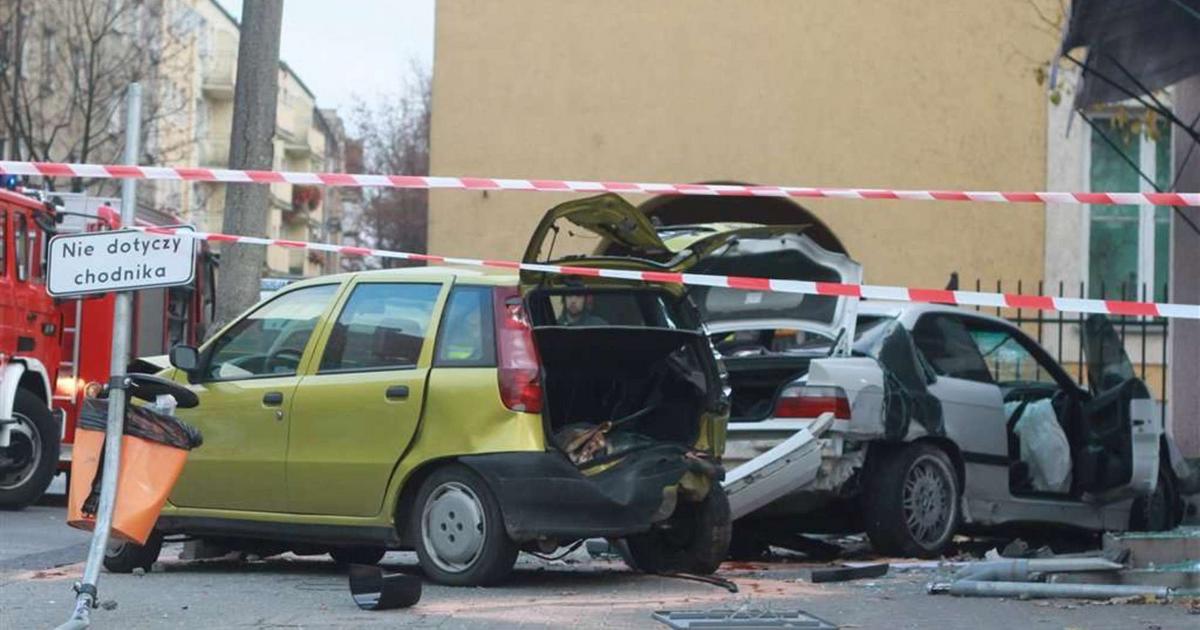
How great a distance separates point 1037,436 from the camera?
38.9ft

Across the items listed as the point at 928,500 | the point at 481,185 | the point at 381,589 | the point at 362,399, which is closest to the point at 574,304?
the point at 481,185

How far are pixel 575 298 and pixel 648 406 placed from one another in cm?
68

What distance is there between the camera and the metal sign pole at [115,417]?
23.2ft

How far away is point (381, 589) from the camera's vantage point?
788 centimetres

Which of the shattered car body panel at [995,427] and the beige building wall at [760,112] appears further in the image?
the beige building wall at [760,112]

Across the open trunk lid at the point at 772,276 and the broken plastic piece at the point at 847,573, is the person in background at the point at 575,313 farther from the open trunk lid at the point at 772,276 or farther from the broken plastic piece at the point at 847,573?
the broken plastic piece at the point at 847,573

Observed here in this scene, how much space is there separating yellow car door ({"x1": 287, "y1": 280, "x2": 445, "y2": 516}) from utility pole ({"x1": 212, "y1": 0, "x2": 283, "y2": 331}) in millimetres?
5454

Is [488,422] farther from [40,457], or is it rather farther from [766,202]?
[766,202]

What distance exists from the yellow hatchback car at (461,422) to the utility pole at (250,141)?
4947 mm

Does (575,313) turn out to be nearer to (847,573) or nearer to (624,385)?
(624,385)

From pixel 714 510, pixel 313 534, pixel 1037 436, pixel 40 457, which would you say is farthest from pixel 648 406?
pixel 40 457

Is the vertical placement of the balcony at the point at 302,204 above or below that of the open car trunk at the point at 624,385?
above

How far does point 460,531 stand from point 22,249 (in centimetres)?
727

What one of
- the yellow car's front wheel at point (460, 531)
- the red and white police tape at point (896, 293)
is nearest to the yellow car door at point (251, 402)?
the red and white police tape at point (896, 293)
